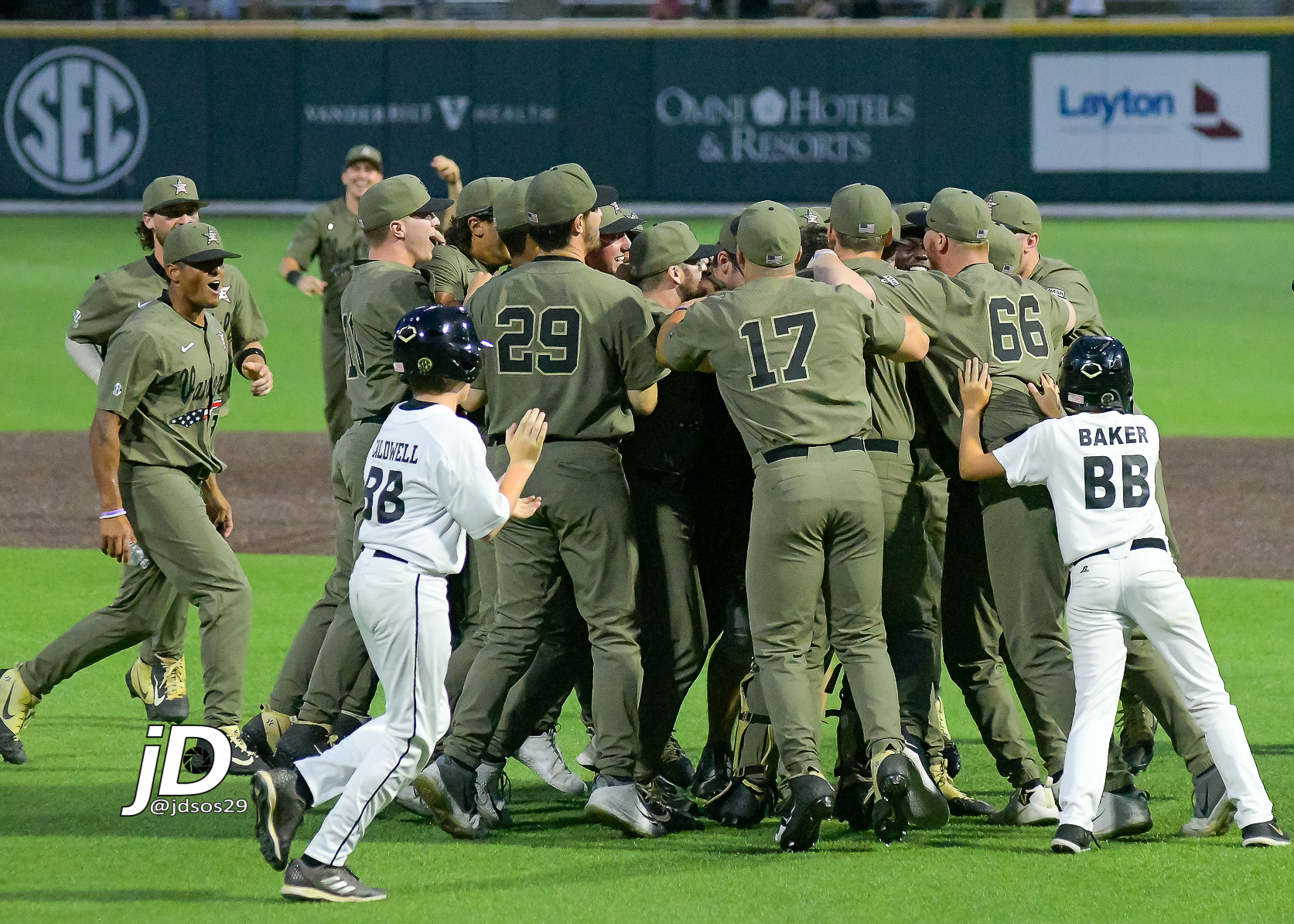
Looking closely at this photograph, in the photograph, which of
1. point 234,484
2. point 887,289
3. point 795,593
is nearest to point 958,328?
point 887,289

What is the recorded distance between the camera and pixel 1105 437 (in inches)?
215

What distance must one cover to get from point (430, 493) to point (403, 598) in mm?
325

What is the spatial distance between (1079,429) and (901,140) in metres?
16.8

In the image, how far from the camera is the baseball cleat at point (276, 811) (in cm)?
489

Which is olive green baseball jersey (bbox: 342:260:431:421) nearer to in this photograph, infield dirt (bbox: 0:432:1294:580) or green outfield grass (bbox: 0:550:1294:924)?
green outfield grass (bbox: 0:550:1294:924)

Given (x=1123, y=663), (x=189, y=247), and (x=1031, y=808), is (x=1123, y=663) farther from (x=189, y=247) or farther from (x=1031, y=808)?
(x=189, y=247)

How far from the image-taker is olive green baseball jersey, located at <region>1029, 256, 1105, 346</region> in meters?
6.68

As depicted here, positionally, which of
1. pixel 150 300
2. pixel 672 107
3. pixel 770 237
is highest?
pixel 672 107

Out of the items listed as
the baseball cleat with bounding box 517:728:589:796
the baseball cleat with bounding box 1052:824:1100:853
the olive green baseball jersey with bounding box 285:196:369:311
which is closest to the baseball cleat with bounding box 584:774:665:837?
the baseball cleat with bounding box 517:728:589:796

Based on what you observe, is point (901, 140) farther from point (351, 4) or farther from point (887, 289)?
point (887, 289)

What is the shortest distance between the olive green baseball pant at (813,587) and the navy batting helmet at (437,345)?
1.13 m

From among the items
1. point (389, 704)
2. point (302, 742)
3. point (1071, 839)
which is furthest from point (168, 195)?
point (1071, 839)

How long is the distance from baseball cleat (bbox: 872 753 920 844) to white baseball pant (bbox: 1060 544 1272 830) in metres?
0.52

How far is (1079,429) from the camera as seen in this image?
5.48 m
